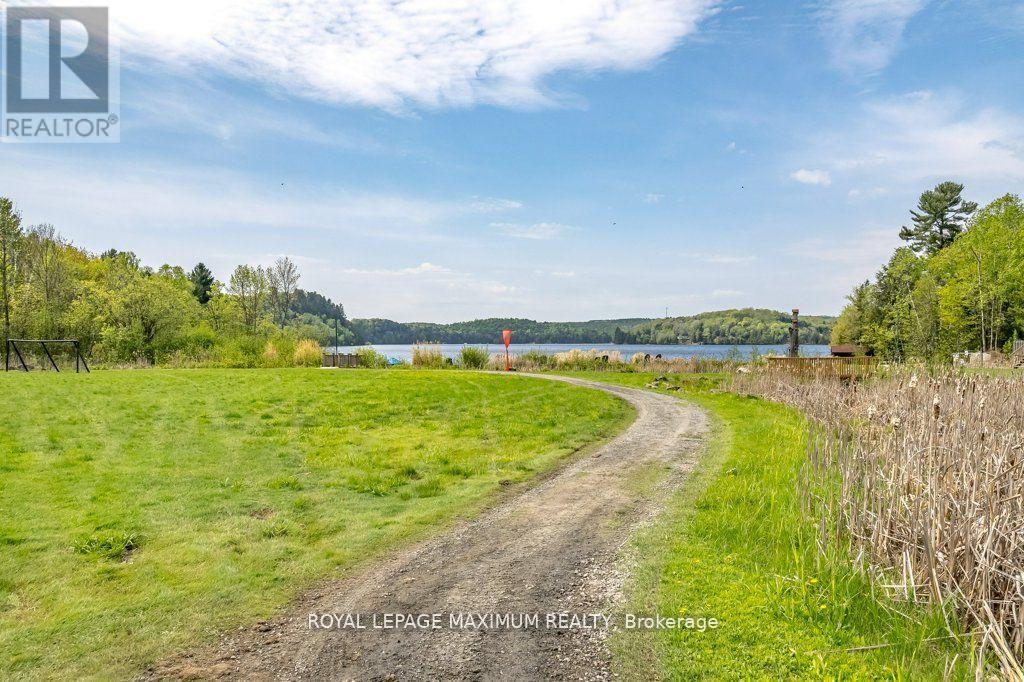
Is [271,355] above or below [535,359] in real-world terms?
above

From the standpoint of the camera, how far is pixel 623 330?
132 meters

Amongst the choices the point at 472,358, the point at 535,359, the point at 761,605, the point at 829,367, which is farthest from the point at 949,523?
the point at 535,359

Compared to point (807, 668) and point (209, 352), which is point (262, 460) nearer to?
point (807, 668)

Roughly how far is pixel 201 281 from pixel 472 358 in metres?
53.0

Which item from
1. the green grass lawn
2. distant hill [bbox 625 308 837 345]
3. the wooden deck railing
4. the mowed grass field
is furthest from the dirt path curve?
distant hill [bbox 625 308 837 345]

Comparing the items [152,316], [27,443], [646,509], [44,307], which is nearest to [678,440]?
[646,509]

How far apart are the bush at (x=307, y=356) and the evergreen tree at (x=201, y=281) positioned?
137 ft

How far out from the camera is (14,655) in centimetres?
411

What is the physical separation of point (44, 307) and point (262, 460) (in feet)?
135

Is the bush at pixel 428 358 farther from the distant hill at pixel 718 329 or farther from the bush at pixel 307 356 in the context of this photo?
the distant hill at pixel 718 329

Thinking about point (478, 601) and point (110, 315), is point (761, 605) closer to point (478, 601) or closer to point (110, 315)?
point (478, 601)

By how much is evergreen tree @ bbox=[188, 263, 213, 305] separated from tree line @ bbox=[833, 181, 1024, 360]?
69303mm

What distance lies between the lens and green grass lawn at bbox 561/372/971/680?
13.5 ft

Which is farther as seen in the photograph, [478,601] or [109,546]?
[109,546]
